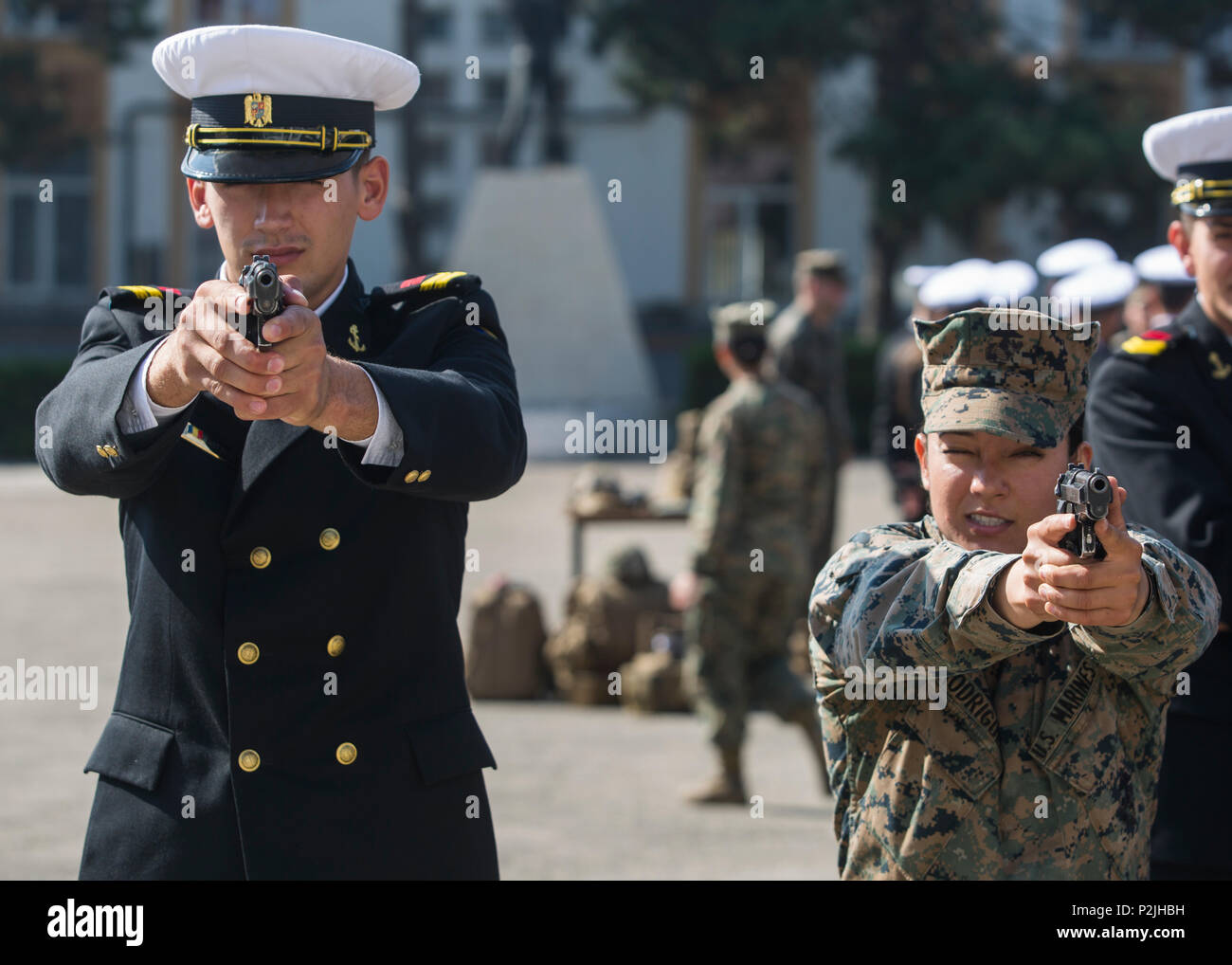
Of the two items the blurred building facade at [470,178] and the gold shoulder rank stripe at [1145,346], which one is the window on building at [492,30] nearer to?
the blurred building facade at [470,178]

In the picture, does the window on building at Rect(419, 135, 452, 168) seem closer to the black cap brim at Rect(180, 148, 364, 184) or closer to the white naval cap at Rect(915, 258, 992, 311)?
the white naval cap at Rect(915, 258, 992, 311)

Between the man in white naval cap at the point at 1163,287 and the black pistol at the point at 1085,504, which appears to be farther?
the man in white naval cap at the point at 1163,287

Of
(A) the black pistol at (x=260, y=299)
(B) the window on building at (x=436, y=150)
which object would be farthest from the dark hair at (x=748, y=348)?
(B) the window on building at (x=436, y=150)

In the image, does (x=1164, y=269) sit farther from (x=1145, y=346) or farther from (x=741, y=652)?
(x=1145, y=346)

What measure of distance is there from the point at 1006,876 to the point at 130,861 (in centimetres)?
125

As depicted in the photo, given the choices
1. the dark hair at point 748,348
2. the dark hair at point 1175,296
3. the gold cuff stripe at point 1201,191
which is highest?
the dark hair at point 1175,296

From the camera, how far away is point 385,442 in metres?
→ 2.29

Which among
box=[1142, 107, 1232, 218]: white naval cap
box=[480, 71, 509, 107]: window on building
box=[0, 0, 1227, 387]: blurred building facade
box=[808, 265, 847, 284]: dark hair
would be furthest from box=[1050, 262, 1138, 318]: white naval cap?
box=[480, 71, 509, 107]: window on building

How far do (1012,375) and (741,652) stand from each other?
4.49m

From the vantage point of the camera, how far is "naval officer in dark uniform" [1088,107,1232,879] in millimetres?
3236

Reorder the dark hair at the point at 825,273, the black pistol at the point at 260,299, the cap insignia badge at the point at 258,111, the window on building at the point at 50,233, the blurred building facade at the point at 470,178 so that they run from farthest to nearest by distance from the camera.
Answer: the window on building at the point at 50,233
the blurred building facade at the point at 470,178
the dark hair at the point at 825,273
the cap insignia badge at the point at 258,111
the black pistol at the point at 260,299

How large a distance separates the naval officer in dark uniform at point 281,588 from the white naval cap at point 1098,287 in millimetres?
4985

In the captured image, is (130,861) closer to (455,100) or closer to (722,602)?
(722,602)

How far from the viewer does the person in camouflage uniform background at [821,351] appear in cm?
923
